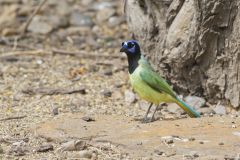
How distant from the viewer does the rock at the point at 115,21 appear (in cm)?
1243

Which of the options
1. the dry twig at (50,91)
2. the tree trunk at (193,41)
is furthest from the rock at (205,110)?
the dry twig at (50,91)

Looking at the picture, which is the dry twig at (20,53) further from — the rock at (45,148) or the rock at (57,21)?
the rock at (45,148)

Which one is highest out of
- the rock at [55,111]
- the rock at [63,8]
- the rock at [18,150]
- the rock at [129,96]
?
the rock at [63,8]

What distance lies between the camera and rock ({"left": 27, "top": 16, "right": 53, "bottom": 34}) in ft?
39.3

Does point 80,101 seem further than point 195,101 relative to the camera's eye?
Yes

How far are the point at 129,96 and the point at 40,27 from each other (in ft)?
12.1

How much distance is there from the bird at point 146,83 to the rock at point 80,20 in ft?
15.1

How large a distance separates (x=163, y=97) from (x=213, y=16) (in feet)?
3.37

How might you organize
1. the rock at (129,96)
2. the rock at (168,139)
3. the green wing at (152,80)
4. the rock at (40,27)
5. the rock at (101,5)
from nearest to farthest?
1. the rock at (168,139)
2. the green wing at (152,80)
3. the rock at (129,96)
4. the rock at (40,27)
5. the rock at (101,5)

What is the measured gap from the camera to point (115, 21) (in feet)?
41.0

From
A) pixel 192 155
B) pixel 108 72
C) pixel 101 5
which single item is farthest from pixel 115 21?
pixel 192 155

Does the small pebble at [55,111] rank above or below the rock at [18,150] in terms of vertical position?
below

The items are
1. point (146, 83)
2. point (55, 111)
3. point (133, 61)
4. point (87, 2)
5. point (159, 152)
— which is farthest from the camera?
point (87, 2)

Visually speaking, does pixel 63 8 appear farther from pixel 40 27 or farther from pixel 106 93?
pixel 106 93
